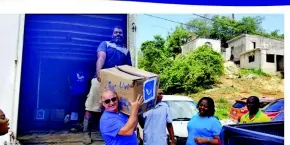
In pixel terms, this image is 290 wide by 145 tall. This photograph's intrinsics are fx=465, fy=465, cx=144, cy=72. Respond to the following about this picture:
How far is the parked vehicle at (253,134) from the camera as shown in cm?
249

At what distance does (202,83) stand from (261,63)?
1.25 ft

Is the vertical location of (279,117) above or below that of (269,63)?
below

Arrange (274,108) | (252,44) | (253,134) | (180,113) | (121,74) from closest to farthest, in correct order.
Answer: (253,134) < (121,74) < (252,44) < (274,108) < (180,113)

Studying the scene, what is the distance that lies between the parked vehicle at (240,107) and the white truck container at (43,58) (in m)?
0.69

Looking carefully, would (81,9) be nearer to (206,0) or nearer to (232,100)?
(206,0)

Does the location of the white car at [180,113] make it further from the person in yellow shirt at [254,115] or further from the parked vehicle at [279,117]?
the parked vehicle at [279,117]

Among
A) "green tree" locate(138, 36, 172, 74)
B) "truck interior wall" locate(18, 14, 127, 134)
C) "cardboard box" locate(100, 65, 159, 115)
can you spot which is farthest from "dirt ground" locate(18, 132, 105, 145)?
"green tree" locate(138, 36, 172, 74)

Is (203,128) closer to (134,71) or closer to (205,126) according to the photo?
(205,126)

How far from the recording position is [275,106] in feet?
9.40

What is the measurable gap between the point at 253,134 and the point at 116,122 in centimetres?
79

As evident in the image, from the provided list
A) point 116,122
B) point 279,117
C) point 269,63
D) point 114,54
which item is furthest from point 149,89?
point 279,117

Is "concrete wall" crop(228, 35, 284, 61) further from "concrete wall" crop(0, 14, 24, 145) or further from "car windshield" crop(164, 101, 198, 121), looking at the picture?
"concrete wall" crop(0, 14, 24, 145)

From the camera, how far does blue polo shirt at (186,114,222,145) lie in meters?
2.89

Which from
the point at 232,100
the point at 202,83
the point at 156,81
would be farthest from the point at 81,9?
the point at 232,100
